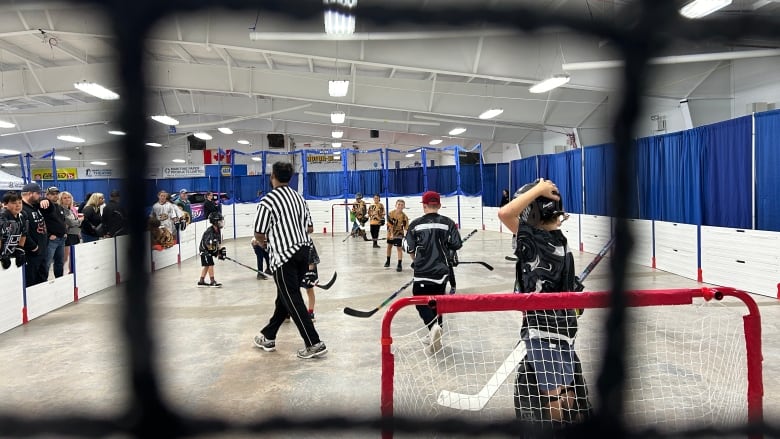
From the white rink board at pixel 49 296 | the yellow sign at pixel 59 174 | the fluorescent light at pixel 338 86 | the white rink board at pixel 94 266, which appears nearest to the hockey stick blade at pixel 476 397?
the white rink board at pixel 49 296

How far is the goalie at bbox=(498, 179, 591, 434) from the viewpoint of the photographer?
1.93 meters

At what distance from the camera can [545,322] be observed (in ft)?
6.78

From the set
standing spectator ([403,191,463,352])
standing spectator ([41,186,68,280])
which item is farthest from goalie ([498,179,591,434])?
standing spectator ([41,186,68,280])

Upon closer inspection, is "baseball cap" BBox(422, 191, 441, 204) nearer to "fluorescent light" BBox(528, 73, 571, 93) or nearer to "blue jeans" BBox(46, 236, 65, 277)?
"blue jeans" BBox(46, 236, 65, 277)

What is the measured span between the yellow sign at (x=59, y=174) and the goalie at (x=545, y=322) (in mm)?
25941

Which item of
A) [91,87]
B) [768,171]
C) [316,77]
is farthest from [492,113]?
[91,87]

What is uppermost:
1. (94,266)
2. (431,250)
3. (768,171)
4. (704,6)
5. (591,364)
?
(704,6)

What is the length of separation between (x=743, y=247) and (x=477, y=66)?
5192 mm

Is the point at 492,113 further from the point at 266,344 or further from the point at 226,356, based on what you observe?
the point at 226,356

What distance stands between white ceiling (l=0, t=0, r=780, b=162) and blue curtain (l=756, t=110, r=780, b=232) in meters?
0.98

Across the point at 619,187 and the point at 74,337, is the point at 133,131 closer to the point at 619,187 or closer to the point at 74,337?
the point at 619,187

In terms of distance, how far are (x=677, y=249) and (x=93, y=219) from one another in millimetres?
9289

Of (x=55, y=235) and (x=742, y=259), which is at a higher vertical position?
(x=55, y=235)

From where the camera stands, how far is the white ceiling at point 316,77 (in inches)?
316
